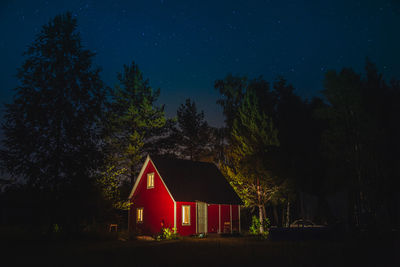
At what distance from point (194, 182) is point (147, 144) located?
11.8 metres

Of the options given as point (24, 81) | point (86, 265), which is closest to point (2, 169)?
point (24, 81)

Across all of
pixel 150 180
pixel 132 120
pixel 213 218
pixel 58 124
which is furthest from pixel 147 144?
pixel 58 124

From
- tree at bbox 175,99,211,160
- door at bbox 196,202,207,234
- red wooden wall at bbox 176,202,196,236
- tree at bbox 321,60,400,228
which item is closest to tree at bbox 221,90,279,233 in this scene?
door at bbox 196,202,207,234

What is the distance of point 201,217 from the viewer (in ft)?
87.2

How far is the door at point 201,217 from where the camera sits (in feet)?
86.5

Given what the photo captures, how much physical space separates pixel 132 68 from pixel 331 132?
2040 centimetres

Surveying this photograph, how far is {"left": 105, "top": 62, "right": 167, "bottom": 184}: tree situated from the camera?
3359 centimetres

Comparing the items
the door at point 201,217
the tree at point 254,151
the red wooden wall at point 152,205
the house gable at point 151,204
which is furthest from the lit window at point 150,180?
the tree at point 254,151

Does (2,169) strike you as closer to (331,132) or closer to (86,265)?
(86,265)

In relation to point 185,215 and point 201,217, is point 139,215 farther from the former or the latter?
point 201,217

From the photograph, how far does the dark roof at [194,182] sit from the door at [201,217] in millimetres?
533

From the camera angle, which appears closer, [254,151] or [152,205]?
[152,205]

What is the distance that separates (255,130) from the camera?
27.6 m

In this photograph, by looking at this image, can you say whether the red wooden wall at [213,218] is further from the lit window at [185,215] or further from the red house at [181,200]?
the lit window at [185,215]
